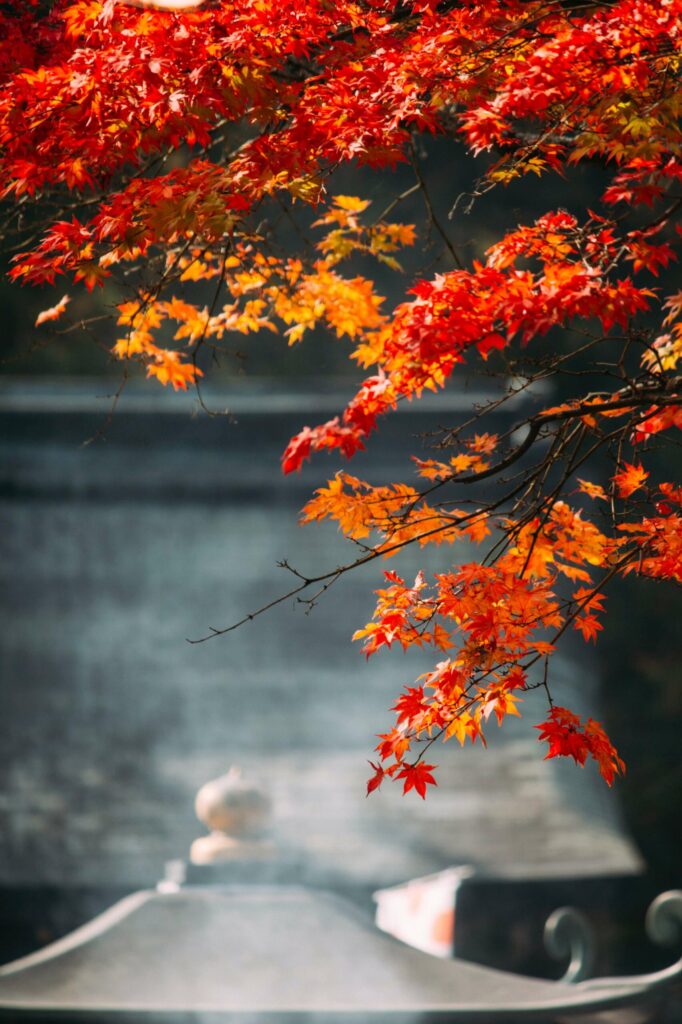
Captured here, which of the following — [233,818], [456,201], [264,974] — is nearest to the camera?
[456,201]

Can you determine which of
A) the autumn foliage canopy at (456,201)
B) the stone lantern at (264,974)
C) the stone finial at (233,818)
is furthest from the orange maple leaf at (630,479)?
the stone finial at (233,818)

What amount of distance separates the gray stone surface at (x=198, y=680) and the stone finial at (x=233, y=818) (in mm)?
1018

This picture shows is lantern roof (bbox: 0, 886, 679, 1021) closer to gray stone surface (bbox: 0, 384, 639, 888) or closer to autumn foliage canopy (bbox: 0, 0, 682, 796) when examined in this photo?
gray stone surface (bbox: 0, 384, 639, 888)

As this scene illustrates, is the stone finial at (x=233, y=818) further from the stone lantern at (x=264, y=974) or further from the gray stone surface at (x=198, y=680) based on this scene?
the gray stone surface at (x=198, y=680)

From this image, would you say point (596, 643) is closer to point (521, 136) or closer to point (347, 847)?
point (347, 847)

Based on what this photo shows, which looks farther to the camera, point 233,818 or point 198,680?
point 198,680

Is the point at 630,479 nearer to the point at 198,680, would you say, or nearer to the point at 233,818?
the point at 233,818

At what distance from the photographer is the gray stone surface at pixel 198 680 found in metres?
7.89

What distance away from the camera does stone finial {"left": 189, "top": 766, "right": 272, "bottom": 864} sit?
22.2 ft

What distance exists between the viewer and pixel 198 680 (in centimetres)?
854

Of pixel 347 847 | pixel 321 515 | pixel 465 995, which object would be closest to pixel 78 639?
pixel 347 847

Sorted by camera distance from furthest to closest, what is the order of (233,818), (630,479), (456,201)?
(233,818) < (630,479) < (456,201)

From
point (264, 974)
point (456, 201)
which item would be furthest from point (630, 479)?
point (264, 974)

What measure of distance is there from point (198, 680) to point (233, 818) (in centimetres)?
181
